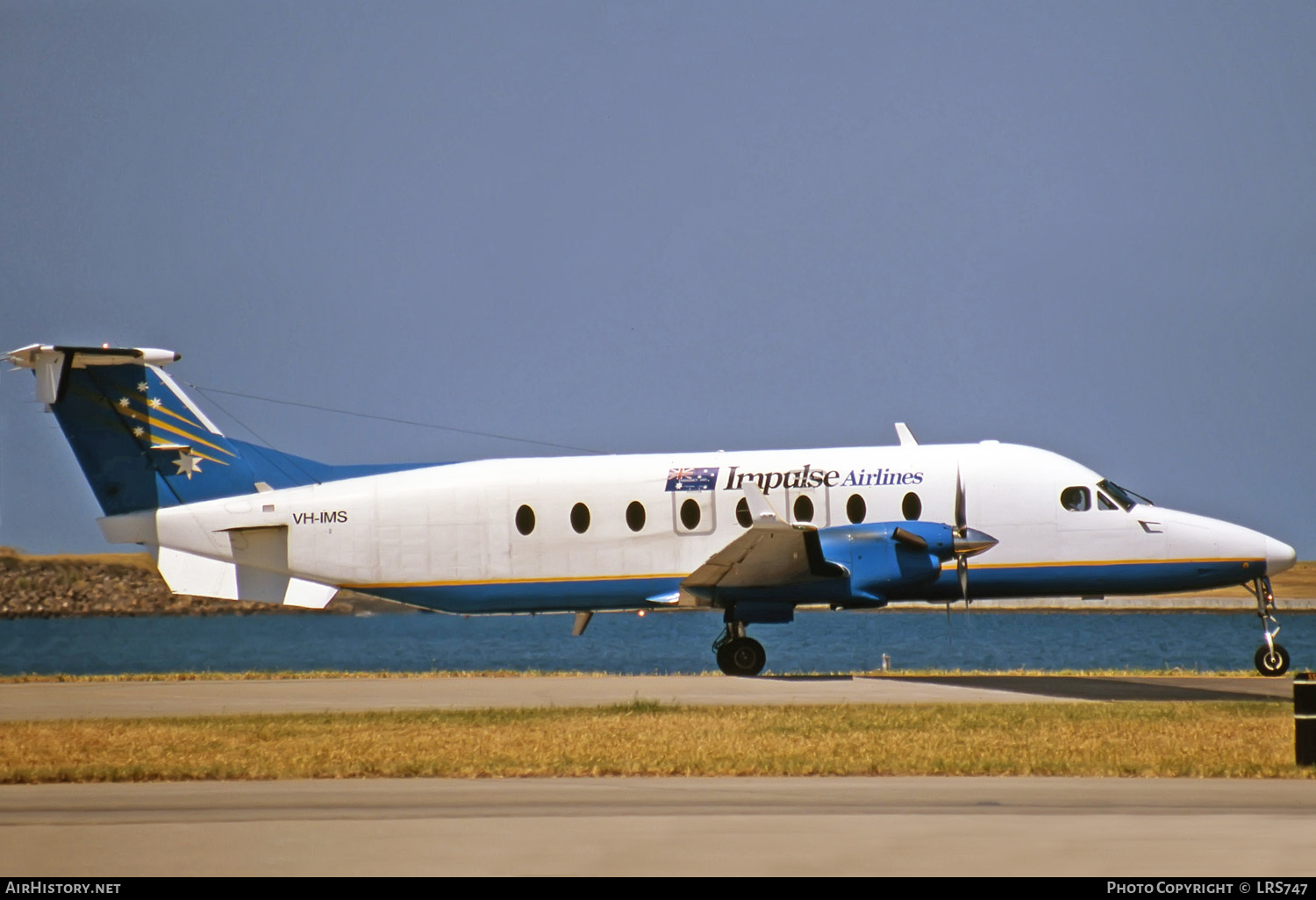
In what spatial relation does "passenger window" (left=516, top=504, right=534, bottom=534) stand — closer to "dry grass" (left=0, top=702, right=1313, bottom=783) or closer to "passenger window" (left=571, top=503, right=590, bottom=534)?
"passenger window" (left=571, top=503, right=590, bottom=534)

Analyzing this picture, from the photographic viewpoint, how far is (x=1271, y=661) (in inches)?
939

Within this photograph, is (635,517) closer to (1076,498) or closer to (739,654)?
(739,654)

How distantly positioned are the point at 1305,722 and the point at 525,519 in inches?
574

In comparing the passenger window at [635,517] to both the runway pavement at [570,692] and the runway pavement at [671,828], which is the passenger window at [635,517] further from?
the runway pavement at [671,828]

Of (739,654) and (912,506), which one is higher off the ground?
(912,506)

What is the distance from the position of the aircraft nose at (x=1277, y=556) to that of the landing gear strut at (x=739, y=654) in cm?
879

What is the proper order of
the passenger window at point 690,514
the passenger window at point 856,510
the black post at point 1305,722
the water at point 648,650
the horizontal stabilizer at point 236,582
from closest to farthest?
the black post at point 1305,722, the passenger window at point 856,510, the passenger window at point 690,514, the horizontal stabilizer at point 236,582, the water at point 648,650

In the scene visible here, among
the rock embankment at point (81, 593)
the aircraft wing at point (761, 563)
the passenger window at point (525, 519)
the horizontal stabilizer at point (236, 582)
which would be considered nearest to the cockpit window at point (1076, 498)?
the aircraft wing at point (761, 563)

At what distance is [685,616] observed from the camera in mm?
164250

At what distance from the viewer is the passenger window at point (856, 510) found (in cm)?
2392

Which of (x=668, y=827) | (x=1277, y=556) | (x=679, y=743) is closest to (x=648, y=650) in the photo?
(x=1277, y=556)

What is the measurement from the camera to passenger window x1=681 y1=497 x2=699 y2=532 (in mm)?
24312

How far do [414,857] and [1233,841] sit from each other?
494 centimetres

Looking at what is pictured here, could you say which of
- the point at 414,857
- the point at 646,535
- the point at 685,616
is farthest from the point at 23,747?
the point at 685,616
